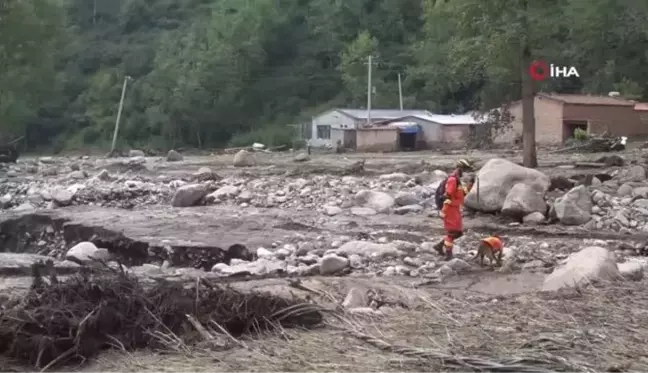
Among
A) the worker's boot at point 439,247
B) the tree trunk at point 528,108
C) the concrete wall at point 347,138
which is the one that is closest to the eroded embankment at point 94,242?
the worker's boot at point 439,247

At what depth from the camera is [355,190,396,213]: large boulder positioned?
1748cm

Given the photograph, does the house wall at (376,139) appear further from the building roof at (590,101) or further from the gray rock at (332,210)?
the gray rock at (332,210)

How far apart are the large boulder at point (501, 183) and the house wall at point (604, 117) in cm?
2388

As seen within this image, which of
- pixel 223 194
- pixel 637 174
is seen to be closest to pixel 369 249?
pixel 223 194

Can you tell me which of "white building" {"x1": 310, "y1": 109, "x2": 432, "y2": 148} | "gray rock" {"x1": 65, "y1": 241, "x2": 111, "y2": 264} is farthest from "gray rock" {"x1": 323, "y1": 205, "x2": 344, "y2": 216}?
"white building" {"x1": 310, "y1": 109, "x2": 432, "y2": 148}

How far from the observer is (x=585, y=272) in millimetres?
9773

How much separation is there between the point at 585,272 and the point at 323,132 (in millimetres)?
47264

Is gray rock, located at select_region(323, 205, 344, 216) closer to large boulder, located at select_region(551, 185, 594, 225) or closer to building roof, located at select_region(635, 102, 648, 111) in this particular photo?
large boulder, located at select_region(551, 185, 594, 225)

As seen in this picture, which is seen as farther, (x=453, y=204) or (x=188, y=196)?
(x=188, y=196)

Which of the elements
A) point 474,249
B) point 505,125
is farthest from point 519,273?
point 505,125

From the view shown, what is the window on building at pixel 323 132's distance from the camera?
55700mm

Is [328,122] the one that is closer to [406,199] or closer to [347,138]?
[347,138]

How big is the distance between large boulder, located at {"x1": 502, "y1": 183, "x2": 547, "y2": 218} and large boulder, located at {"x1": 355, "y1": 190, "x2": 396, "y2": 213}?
8.41 ft

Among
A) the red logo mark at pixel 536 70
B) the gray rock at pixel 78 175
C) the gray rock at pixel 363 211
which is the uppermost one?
the red logo mark at pixel 536 70
